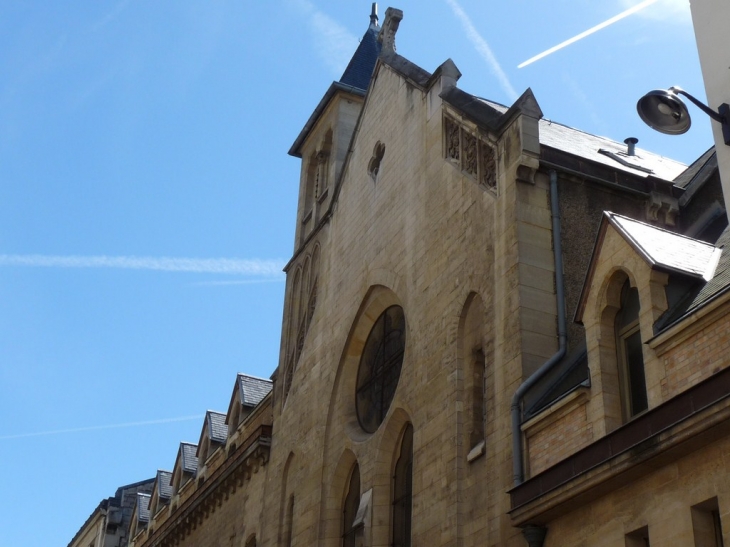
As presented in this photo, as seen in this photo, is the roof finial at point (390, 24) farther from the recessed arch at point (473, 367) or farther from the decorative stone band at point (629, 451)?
the decorative stone band at point (629, 451)

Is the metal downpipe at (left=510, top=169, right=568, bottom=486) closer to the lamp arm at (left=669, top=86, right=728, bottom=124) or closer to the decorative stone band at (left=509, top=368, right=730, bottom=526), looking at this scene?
the decorative stone band at (left=509, top=368, right=730, bottom=526)

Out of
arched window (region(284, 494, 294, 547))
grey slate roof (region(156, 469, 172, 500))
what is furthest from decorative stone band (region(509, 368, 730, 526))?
grey slate roof (region(156, 469, 172, 500))

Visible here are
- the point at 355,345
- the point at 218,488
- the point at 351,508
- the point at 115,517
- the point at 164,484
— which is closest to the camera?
the point at 351,508

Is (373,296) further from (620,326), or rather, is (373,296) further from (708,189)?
(620,326)

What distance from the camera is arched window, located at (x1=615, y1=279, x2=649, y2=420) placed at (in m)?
13.3

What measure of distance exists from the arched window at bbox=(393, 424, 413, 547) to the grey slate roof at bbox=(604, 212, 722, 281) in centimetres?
710

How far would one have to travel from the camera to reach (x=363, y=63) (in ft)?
107

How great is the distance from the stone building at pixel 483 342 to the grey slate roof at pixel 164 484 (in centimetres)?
863

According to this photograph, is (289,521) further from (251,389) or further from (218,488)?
(251,389)

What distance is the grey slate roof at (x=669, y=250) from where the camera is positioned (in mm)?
13219

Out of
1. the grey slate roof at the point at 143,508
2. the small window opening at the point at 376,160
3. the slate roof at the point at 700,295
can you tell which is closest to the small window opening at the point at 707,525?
the slate roof at the point at 700,295

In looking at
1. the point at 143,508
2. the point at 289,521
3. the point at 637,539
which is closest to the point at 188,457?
the point at 143,508

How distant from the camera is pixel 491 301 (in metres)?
17.2

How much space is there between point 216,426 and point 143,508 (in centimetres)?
1041
